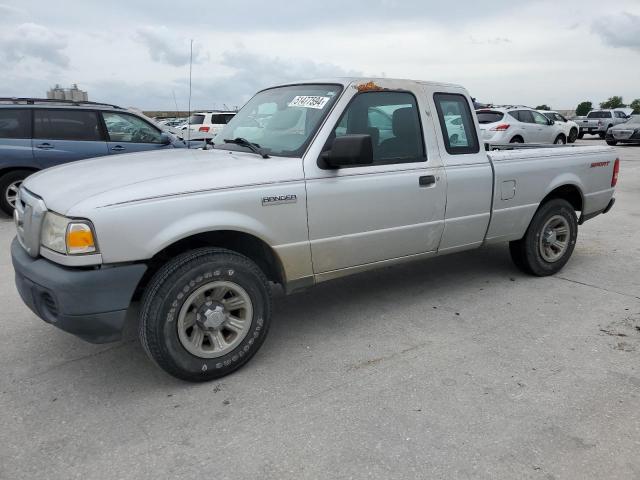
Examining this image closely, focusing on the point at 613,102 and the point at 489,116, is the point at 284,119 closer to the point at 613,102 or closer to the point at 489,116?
the point at 489,116

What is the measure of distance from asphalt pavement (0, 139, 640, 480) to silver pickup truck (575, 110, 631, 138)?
27.9 meters

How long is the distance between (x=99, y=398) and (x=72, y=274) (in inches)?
30.8

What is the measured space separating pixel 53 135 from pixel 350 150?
6646 mm

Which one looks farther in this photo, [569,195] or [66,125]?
[66,125]

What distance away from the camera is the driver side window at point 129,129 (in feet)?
28.0

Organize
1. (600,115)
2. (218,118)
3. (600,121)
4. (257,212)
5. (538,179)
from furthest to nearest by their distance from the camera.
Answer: (600,115) → (600,121) → (218,118) → (538,179) → (257,212)

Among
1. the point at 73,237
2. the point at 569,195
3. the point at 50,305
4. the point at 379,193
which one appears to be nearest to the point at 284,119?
the point at 379,193

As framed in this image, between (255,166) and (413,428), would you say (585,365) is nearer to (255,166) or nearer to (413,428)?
(413,428)

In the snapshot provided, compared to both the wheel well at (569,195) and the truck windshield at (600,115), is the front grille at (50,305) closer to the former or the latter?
the wheel well at (569,195)

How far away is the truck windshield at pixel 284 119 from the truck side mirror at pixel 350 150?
0.86ft

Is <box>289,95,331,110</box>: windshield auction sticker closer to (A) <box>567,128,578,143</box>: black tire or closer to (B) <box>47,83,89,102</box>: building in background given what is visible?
(B) <box>47,83,89,102</box>: building in background

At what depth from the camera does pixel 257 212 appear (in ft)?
10.5

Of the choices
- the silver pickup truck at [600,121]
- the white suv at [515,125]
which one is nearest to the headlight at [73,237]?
the white suv at [515,125]

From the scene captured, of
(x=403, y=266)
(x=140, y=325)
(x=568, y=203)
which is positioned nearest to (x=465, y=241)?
(x=403, y=266)
